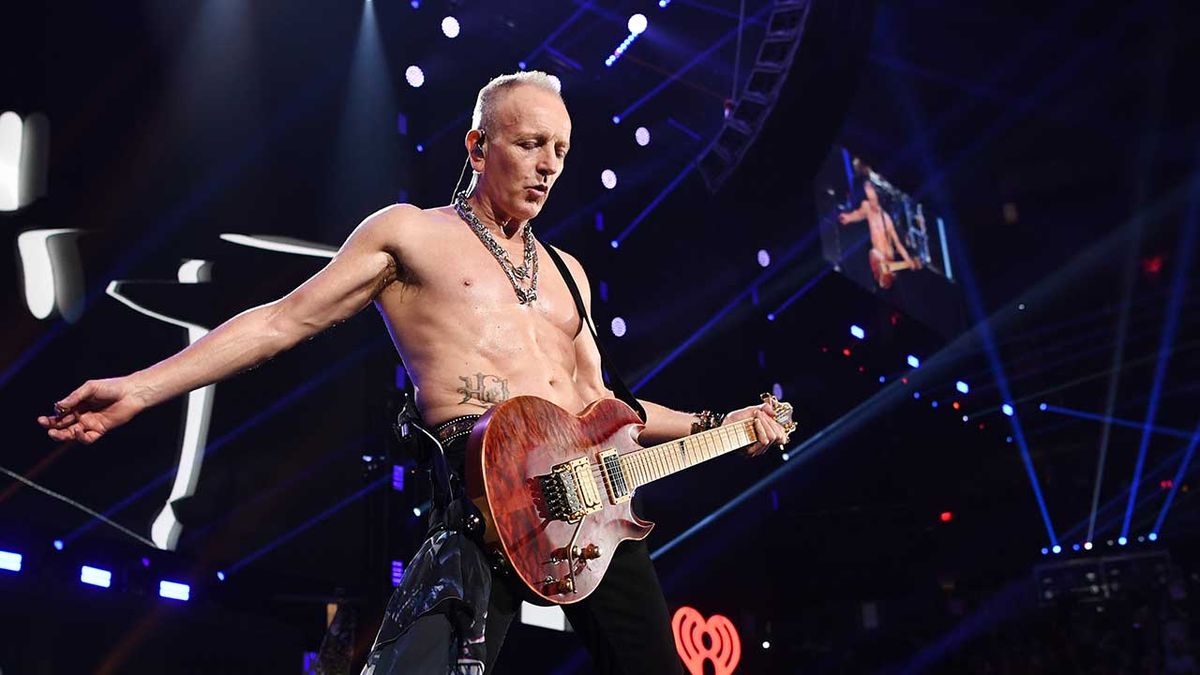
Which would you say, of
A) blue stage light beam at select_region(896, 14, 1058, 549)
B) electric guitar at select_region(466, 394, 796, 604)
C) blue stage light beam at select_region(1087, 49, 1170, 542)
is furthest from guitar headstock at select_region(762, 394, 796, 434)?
blue stage light beam at select_region(1087, 49, 1170, 542)

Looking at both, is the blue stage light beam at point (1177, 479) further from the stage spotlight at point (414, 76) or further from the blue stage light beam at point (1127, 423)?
the stage spotlight at point (414, 76)

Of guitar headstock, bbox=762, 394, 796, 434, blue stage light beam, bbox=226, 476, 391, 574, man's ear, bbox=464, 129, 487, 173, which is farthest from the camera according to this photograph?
blue stage light beam, bbox=226, 476, 391, 574

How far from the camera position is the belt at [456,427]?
255cm

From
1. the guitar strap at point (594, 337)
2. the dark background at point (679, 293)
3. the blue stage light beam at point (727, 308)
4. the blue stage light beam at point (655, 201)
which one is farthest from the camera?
the blue stage light beam at point (655, 201)

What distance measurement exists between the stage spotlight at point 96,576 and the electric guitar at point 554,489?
437cm

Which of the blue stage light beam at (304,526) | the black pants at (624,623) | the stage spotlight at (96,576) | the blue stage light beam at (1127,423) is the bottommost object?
the black pants at (624,623)

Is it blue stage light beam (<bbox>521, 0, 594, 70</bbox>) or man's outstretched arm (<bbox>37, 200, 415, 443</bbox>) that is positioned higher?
blue stage light beam (<bbox>521, 0, 594, 70</bbox>)

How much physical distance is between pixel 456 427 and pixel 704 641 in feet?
23.9

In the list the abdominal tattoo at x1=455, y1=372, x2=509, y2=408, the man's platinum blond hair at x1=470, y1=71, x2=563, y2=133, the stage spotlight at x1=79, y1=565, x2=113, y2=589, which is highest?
the man's platinum blond hair at x1=470, y1=71, x2=563, y2=133

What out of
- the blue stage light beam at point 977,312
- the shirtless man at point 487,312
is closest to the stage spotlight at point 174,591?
the shirtless man at point 487,312

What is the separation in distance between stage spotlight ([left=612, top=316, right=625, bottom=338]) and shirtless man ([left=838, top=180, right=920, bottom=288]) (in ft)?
18.5

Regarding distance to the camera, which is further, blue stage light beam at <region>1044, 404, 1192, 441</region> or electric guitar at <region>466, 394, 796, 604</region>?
blue stage light beam at <region>1044, 404, 1192, 441</region>

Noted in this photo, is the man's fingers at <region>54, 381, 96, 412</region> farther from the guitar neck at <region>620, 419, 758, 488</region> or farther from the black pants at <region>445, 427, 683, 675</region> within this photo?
the guitar neck at <region>620, 419, 758, 488</region>

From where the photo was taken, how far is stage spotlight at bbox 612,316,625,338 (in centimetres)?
972
